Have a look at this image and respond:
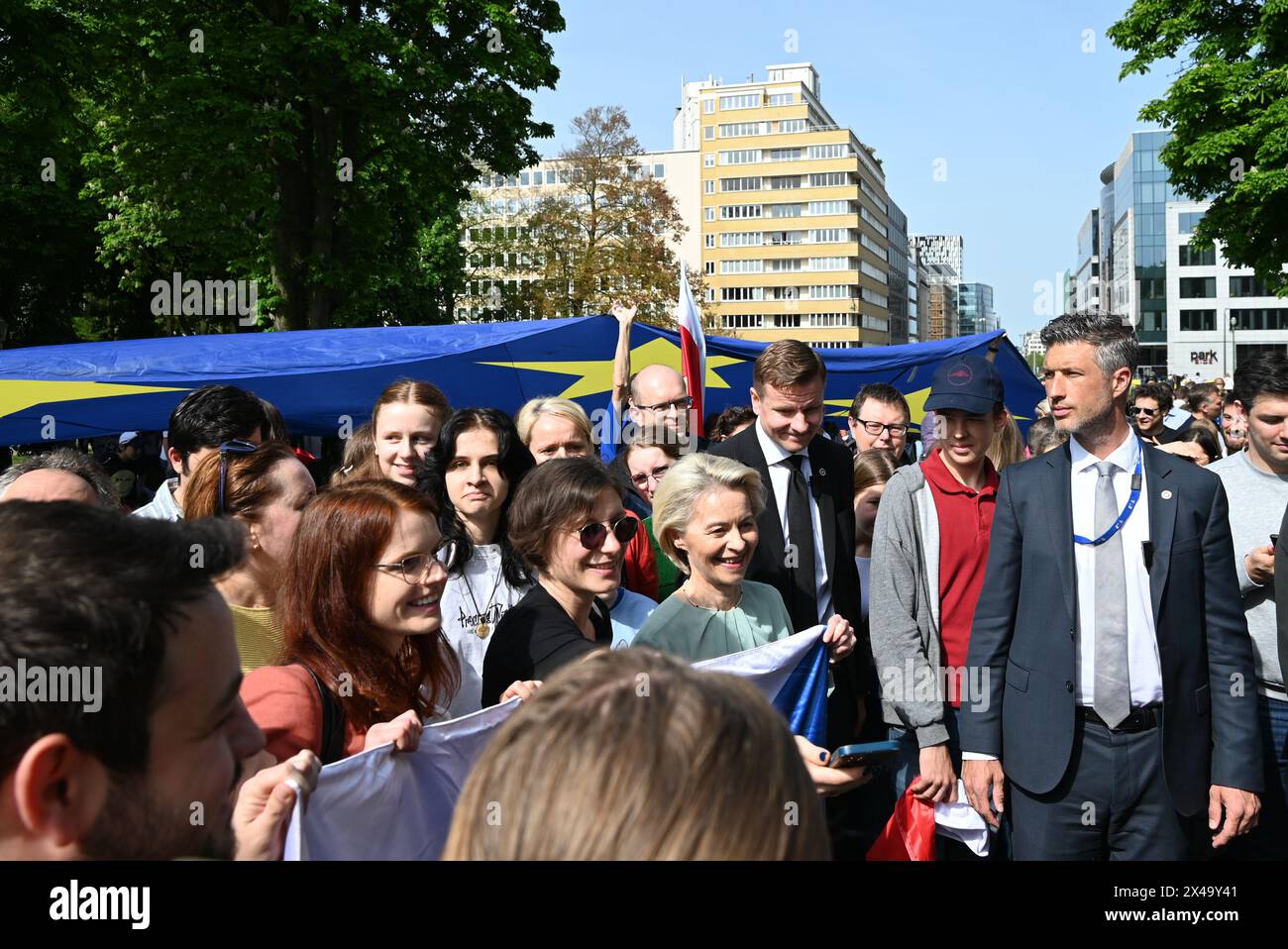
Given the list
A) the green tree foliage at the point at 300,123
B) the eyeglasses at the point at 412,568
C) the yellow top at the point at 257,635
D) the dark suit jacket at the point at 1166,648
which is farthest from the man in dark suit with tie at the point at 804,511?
the green tree foliage at the point at 300,123

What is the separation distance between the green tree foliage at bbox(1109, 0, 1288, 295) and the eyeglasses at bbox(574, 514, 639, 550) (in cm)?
2125

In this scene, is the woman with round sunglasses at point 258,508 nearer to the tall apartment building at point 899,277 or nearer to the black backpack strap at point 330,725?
the black backpack strap at point 330,725

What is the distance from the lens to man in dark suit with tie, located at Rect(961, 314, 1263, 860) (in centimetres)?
330

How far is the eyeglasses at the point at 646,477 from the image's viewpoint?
5.48 metres

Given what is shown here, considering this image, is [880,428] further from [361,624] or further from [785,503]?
[361,624]

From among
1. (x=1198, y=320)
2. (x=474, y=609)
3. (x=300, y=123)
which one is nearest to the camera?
(x=474, y=609)

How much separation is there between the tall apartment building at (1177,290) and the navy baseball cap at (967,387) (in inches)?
3505

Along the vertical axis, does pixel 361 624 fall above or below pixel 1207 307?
below

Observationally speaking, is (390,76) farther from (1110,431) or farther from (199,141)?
(1110,431)

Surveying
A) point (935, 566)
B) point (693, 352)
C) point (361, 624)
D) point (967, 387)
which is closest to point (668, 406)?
point (967, 387)

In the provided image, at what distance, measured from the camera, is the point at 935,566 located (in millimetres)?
3951

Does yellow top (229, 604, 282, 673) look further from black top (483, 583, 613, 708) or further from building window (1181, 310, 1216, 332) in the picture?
building window (1181, 310, 1216, 332)

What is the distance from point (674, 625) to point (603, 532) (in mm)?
434

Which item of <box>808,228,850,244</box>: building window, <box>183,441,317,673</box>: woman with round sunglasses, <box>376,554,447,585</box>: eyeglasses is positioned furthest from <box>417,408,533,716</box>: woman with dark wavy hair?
<box>808,228,850,244</box>: building window
